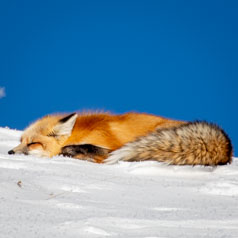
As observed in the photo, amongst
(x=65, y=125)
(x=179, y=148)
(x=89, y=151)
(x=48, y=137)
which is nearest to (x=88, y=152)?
(x=89, y=151)

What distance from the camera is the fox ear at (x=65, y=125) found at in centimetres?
566

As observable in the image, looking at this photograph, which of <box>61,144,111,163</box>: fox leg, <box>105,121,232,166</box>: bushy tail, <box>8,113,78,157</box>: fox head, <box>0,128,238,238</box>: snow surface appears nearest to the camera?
<box>0,128,238,238</box>: snow surface

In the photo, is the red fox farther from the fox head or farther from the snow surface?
the snow surface

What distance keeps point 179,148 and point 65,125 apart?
151cm

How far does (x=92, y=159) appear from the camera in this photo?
5.44 meters

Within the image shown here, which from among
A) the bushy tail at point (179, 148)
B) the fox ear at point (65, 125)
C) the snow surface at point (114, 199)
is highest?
the fox ear at point (65, 125)

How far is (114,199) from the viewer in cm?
336

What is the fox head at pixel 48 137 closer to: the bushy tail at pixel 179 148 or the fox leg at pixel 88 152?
the fox leg at pixel 88 152

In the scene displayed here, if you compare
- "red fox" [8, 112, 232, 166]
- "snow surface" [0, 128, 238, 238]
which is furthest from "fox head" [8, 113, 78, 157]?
"snow surface" [0, 128, 238, 238]

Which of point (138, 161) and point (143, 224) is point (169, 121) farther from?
point (143, 224)

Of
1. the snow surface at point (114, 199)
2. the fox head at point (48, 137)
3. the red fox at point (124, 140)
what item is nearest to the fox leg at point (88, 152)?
the red fox at point (124, 140)

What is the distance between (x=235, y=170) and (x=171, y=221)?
8.46ft

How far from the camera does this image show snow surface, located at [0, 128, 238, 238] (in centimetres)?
243

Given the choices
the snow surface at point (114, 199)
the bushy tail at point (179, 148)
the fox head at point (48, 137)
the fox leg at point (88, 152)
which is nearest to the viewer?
the snow surface at point (114, 199)
